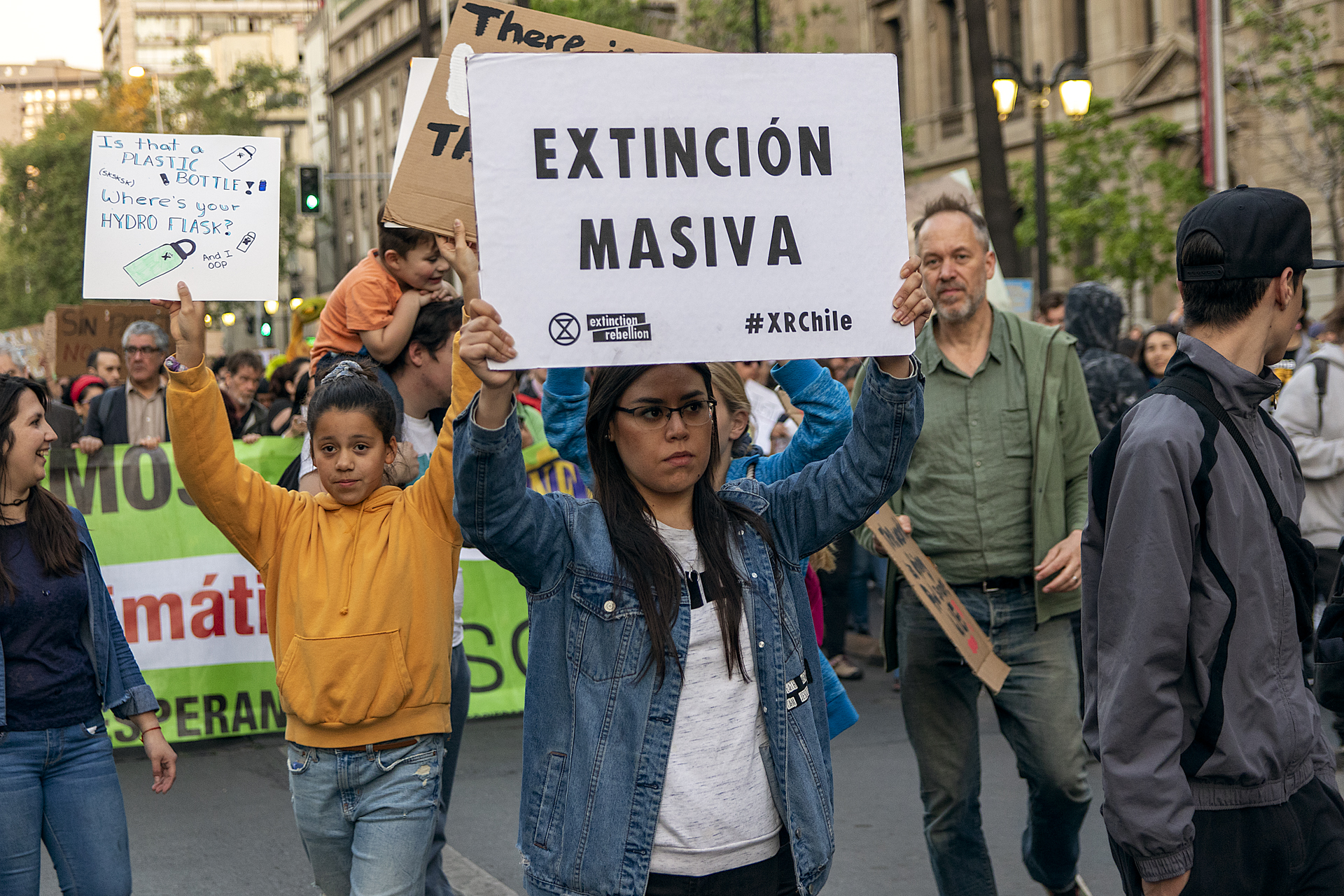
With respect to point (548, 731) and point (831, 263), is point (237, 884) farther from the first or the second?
point (831, 263)

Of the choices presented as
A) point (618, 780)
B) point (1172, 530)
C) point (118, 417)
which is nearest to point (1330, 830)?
point (1172, 530)

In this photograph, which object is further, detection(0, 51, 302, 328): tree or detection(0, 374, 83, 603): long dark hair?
detection(0, 51, 302, 328): tree

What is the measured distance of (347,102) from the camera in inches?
2968

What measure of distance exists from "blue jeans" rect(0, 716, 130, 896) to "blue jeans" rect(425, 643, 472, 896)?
2.82 ft

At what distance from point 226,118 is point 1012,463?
180 feet

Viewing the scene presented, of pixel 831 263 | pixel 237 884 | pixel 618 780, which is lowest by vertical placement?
pixel 237 884

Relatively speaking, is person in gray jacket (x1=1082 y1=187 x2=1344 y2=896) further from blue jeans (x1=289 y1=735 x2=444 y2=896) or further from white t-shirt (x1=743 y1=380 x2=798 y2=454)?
white t-shirt (x1=743 y1=380 x2=798 y2=454)

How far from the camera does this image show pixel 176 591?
758 cm

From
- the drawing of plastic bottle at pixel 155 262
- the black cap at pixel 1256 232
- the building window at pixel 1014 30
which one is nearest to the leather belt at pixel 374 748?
the drawing of plastic bottle at pixel 155 262

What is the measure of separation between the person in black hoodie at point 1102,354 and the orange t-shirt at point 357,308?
12.1ft

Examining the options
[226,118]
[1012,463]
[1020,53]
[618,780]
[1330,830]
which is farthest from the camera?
[226,118]

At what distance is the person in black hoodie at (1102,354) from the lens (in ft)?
22.4

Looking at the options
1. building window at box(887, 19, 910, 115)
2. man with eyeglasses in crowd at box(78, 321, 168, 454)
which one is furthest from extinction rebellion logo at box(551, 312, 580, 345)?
building window at box(887, 19, 910, 115)

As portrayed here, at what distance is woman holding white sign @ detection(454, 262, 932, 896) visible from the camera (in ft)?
8.39
